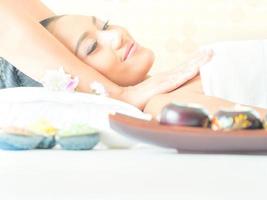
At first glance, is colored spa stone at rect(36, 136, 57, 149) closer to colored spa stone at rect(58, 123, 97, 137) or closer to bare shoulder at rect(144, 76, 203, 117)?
colored spa stone at rect(58, 123, 97, 137)

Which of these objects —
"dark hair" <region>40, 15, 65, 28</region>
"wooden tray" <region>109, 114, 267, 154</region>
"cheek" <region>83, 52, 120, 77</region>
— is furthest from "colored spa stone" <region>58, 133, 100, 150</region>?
"dark hair" <region>40, 15, 65, 28</region>

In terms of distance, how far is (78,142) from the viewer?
1.06 meters

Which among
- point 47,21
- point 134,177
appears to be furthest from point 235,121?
point 47,21

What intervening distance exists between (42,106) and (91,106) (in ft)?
0.45

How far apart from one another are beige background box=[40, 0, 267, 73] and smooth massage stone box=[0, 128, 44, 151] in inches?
43.8

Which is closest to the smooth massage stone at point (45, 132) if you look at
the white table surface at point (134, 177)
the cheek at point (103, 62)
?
the white table surface at point (134, 177)

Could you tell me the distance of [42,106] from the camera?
1.36 meters

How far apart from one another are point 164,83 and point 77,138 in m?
0.79

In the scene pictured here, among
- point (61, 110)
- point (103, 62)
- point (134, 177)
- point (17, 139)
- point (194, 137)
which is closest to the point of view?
point (134, 177)

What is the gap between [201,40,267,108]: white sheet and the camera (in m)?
1.77

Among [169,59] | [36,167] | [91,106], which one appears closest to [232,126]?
[36,167]

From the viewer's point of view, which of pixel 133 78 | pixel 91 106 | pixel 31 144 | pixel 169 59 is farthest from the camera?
pixel 169 59

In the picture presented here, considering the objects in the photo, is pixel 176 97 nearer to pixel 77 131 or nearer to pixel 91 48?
pixel 91 48

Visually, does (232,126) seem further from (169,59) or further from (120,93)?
(169,59)
